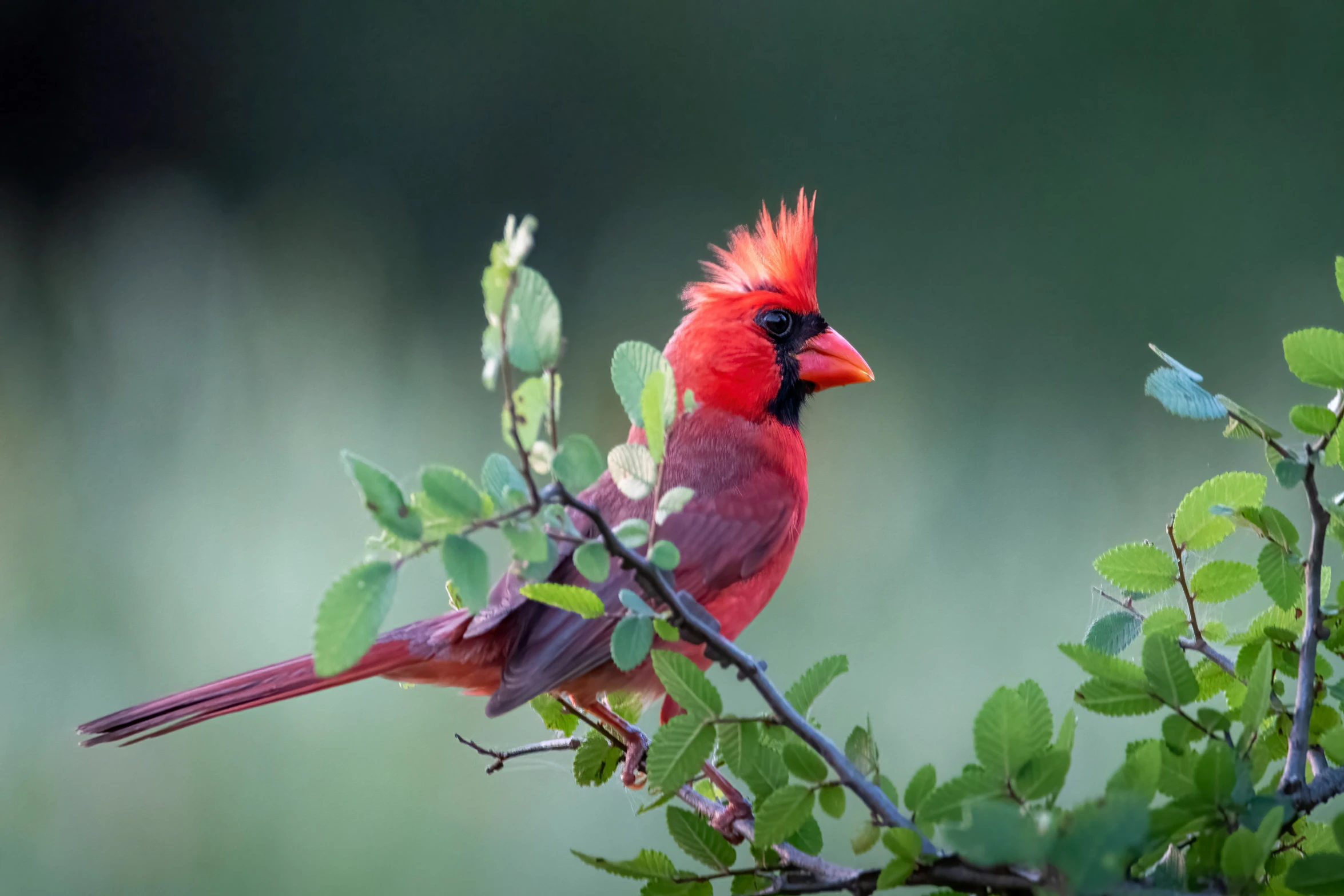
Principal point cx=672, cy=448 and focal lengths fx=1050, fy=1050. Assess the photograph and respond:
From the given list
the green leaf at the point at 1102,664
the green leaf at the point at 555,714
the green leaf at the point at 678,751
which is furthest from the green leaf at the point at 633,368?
the green leaf at the point at 555,714

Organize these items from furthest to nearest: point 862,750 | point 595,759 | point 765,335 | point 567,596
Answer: point 765,335 → point 595,759 → point 862,750 → point 567,596

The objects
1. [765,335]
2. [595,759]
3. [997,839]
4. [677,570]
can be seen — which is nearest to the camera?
[997,839]

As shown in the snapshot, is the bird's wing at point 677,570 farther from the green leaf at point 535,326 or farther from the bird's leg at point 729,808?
the green leaf at point 535,326

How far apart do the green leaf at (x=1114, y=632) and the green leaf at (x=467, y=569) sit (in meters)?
0.34

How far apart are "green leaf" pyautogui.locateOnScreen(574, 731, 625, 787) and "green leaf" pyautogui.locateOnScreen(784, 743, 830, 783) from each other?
309 mm

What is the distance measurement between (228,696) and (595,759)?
0.87 feet

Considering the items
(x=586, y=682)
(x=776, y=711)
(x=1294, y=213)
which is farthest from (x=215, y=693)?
(x=1294, y=213)

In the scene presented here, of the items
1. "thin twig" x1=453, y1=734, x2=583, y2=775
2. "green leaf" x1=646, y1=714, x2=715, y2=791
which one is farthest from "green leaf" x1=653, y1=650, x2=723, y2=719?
"thin twig" x1=453, y1=734, x2=583, y2=775

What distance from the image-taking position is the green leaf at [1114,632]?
1.82 feet

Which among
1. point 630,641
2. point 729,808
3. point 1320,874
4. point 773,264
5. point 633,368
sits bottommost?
point 729,808

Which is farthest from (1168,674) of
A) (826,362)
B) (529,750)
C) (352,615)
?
(826,362)

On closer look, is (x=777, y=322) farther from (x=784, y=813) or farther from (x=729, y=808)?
(x=784, y=813)

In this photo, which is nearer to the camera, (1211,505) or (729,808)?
(1211,505)

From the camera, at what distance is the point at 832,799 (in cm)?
45
